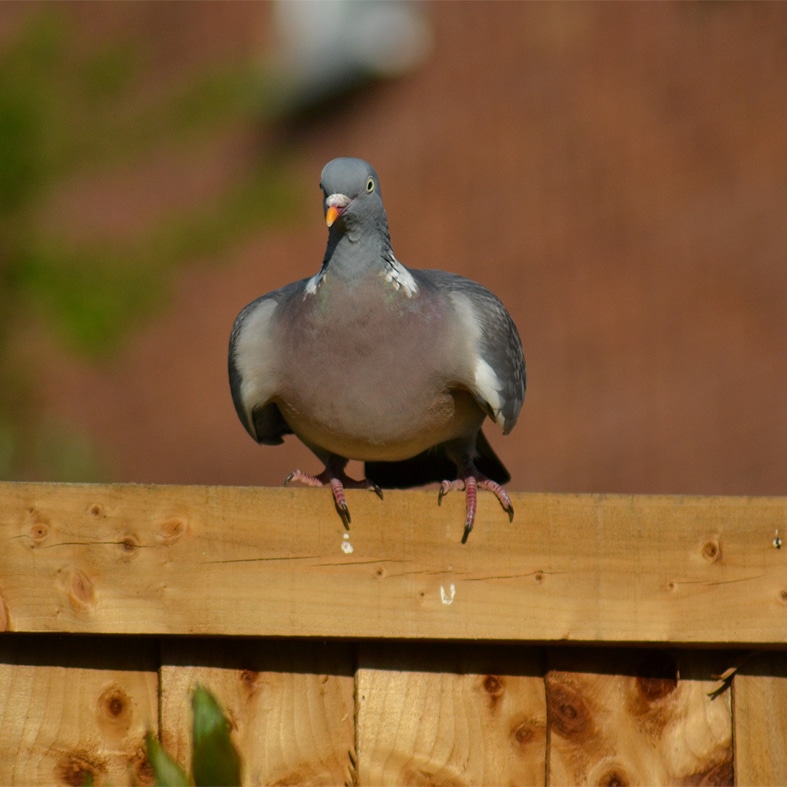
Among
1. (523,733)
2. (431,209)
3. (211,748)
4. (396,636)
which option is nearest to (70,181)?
(431,209)

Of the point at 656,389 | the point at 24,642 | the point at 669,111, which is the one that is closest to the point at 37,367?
the point at 656,389

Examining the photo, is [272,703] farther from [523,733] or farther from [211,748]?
[211,748]

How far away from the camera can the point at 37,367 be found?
34.5 feet

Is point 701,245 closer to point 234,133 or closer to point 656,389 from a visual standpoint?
point 656,389

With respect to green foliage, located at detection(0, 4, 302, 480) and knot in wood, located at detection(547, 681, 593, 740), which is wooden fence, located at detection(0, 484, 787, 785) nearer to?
knot in wood, located at detection(547, 681, 593, 740)

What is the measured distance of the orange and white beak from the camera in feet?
12.0

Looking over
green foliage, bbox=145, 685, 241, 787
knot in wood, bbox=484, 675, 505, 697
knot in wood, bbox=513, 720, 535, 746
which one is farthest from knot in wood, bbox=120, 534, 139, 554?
green foliage, bbox=145, 685, 241, 787

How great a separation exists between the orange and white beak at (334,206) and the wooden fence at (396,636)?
1.08m

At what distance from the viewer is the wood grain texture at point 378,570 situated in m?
2.77

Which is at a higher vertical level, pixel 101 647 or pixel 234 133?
pixel 234 133

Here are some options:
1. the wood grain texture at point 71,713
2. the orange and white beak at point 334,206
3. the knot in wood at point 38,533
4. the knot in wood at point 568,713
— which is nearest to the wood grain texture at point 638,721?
the knot in wood at point 568,713

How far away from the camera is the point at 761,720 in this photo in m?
2.79

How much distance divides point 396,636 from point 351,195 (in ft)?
5.03

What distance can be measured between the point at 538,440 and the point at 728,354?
A: 2082 millimetres
